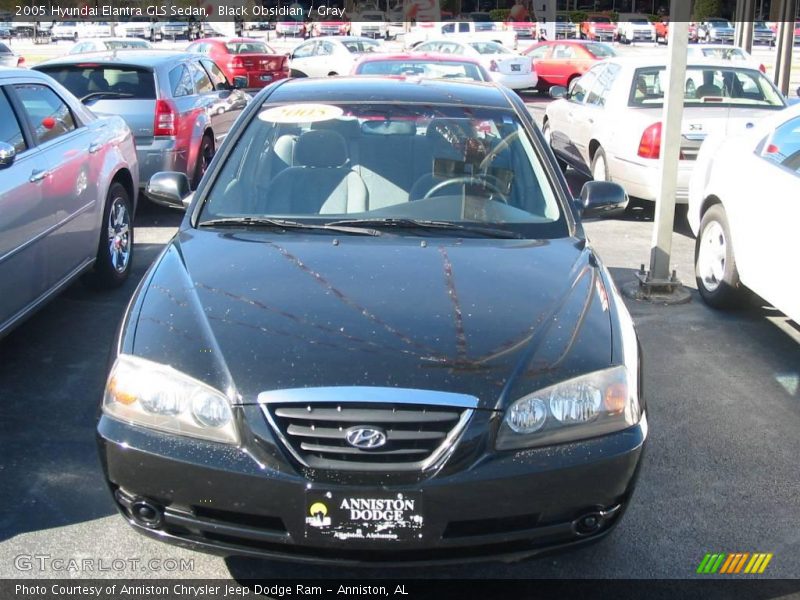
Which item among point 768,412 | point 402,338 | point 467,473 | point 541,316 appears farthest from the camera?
point 768,412

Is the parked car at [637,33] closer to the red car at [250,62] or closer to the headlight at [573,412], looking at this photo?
the red car at [250,62]

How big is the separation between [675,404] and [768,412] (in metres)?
0.46

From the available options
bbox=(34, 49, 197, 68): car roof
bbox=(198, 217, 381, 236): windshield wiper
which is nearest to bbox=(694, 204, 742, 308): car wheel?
bbox=(198, 217, 381, 236): windshield wiper

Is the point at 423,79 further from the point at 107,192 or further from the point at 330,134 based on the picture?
the point at 107,192

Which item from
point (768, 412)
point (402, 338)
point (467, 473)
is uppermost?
point (402, 338)

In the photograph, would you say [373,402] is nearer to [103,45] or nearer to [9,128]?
[9,128]

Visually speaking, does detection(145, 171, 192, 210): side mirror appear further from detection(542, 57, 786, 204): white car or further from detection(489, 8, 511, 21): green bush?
detection(489, 8, 511, 21): green bush

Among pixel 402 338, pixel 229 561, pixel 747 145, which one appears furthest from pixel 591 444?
pixel 747 145

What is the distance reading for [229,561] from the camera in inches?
141

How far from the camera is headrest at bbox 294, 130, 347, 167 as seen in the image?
461 centimetres

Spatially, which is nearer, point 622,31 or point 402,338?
point 402,338

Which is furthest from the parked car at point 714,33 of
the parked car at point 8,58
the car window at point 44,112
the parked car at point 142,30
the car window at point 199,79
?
the car window at point 44,112

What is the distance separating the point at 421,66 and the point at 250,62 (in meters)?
13.3

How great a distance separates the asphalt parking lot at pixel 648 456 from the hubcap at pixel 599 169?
3.57 meters
